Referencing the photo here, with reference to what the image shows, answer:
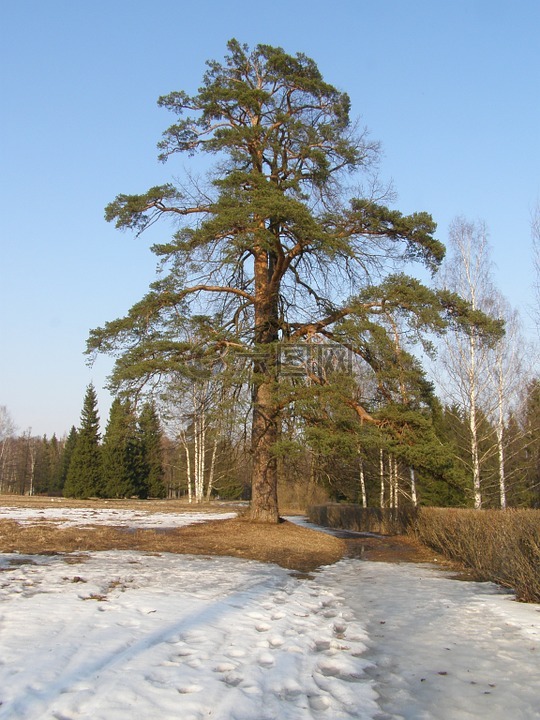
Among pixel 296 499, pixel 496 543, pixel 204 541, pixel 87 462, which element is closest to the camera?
pixel 496 543

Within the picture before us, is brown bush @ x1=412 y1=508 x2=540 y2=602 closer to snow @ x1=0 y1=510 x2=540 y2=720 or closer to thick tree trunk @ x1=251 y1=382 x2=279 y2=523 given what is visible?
snow @ x1=0 y1=510 x2=540 y2=720

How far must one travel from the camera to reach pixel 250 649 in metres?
4.94

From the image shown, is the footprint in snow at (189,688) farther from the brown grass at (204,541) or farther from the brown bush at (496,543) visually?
the brown grass at (204,541)

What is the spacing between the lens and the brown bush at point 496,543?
22.8 ft

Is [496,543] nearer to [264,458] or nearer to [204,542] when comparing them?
[204,542]

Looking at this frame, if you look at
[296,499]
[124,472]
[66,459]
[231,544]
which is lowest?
[296,499]

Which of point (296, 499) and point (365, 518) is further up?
point (365, 518)

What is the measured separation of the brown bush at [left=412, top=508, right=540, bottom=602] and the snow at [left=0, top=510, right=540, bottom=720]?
1.15 ft

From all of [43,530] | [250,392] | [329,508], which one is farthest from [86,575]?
[329,508]

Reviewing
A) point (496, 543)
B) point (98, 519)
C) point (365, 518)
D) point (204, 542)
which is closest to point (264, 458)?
point (204, 542)

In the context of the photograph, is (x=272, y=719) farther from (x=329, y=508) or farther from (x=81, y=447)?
(x=81, y=447)

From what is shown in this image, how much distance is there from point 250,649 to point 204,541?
8272 mm

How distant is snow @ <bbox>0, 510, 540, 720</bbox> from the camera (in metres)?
3.71

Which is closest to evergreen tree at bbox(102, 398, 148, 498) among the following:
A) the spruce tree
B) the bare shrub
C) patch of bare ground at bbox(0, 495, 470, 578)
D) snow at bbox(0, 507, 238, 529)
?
the spruce tree
